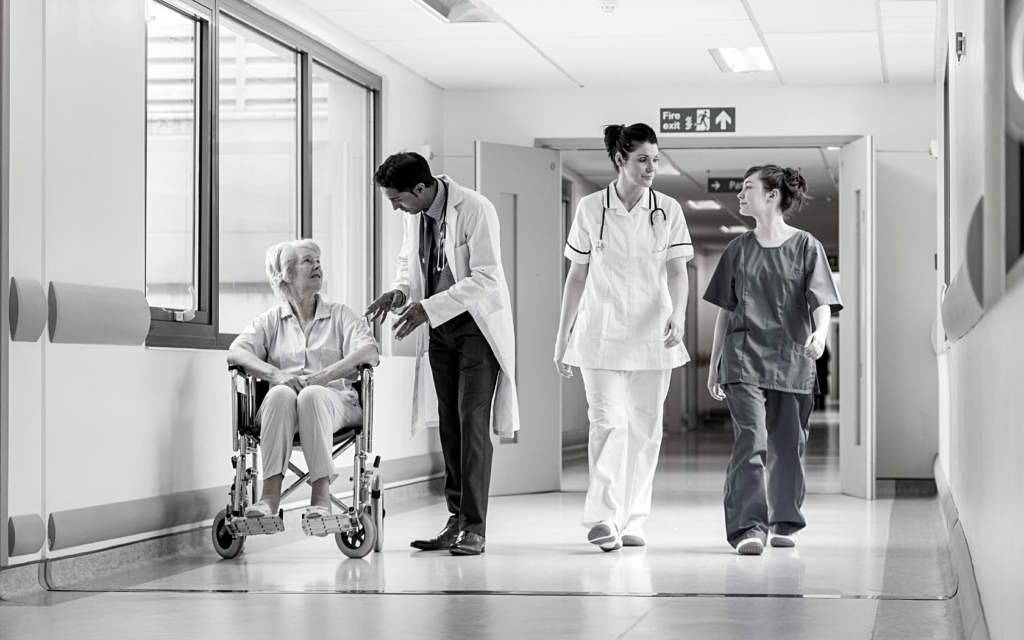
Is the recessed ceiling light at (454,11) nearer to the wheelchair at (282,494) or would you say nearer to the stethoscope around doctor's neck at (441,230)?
the stethoscope around doctor's neck at (441,230)

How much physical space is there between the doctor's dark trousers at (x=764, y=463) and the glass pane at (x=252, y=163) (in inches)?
88.6

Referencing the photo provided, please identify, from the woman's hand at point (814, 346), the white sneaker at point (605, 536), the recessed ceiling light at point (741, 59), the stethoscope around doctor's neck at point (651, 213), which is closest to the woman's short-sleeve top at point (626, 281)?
the stethoscope around doctor's neck at point (651, 213)

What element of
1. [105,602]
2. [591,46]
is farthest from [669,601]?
[591,46]

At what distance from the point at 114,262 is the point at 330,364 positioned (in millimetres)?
890

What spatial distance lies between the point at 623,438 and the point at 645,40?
2811mm

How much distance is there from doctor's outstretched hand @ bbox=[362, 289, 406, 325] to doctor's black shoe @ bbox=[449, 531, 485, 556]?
83cm

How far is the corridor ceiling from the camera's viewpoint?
21.0 feet

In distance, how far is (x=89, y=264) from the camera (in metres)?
4.37

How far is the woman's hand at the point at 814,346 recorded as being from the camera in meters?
4.77

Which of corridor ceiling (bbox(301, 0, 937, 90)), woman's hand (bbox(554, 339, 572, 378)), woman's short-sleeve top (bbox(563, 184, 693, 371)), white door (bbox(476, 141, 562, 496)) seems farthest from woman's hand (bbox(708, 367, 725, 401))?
white door (bbox(476, 141, 562, 496))

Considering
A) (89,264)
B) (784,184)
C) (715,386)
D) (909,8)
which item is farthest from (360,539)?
(909,8)

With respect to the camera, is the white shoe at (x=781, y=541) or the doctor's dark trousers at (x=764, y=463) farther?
the white shoe at (x=781, y=541)

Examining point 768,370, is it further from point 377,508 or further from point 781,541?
point 377,508

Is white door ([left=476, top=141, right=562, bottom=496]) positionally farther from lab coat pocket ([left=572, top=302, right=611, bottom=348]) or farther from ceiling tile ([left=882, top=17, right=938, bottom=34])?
lab coat pocket ([left=572, top=302, right=611, bottom=348])
